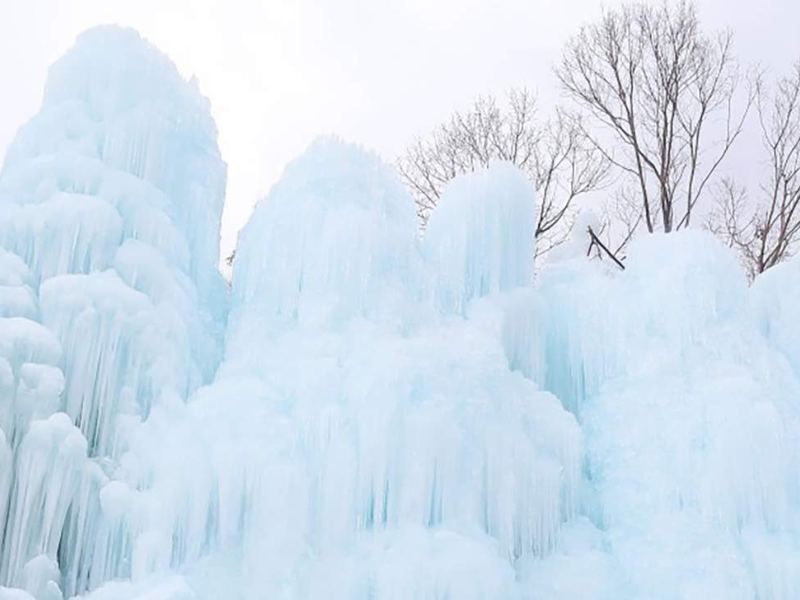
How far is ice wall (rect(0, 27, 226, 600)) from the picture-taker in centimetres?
436

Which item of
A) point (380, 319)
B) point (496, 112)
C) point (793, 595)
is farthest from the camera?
point (496, 112)

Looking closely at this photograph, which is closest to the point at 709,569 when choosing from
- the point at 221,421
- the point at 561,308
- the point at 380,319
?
the point at 561,308

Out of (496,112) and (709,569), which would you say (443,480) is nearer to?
(709,569)

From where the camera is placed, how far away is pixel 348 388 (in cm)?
488

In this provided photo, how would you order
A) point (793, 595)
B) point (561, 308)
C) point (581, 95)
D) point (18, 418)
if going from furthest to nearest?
point (581, 95), point (561, 308), point (793, 595), point (18, 418)

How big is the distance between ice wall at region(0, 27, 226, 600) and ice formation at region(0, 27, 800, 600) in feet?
0.06

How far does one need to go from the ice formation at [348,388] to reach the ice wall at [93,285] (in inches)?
0.7

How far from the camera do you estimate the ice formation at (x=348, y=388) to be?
4.40m

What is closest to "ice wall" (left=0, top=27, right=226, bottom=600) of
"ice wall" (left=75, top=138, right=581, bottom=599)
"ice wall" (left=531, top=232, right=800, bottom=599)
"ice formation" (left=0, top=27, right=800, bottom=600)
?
"ice formation" (left=0, top=27, right=800, bottom=600)

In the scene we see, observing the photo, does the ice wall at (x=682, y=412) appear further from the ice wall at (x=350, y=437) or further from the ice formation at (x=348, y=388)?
the ice wall at (x=350, y=437)

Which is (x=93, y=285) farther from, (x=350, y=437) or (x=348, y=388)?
(x=350, y=437)

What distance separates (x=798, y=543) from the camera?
4.96m

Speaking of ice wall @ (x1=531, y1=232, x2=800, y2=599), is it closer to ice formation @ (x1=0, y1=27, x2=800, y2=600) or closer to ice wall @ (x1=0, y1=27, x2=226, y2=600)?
ice formation @ (x1=0, y1=27, x2=800, y2=600)

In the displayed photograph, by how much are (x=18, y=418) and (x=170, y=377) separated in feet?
3.01
